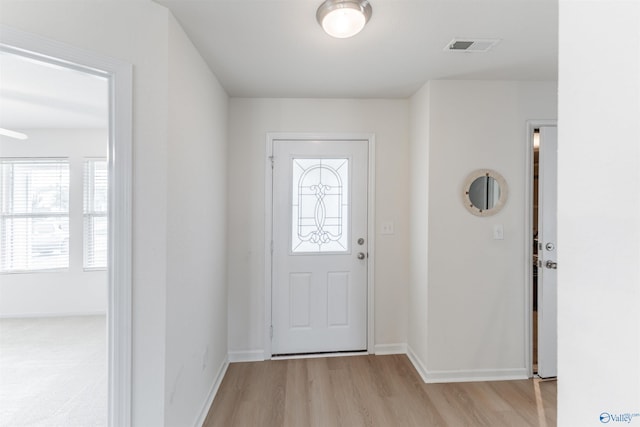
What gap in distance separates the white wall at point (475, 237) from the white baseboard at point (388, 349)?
1.36 ft

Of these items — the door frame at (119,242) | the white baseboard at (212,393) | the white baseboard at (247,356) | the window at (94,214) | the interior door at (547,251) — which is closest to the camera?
the door frame at (119,242)

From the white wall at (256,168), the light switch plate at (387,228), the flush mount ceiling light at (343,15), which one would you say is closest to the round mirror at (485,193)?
the light switch plate at (387,228)

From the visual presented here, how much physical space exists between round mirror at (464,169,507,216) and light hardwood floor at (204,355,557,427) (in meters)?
1.40

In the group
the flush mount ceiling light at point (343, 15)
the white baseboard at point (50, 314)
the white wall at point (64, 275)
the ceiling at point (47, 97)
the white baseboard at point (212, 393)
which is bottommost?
the white baseboard at point (212, 393)

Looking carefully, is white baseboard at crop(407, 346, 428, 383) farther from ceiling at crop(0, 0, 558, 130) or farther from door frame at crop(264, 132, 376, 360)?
ceiling at crop(0, 0, 558, 130)

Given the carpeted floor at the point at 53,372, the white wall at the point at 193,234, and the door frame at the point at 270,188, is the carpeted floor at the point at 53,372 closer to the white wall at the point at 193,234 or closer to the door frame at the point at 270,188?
the white wall at the point at 193,234

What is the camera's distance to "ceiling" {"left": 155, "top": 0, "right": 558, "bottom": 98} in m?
1.51

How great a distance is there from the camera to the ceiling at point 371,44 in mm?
1509

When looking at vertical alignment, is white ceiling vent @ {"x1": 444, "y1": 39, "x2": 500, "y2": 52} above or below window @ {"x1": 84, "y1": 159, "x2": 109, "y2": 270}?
above

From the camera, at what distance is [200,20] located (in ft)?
5.22

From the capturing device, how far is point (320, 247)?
112 inches

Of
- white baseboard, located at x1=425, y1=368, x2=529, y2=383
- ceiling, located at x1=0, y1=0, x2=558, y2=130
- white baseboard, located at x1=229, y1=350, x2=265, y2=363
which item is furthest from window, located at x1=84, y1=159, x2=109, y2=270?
white baseboard, located at x1=425, y1=368, x2=529, y2=383

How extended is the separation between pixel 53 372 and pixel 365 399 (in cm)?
262
